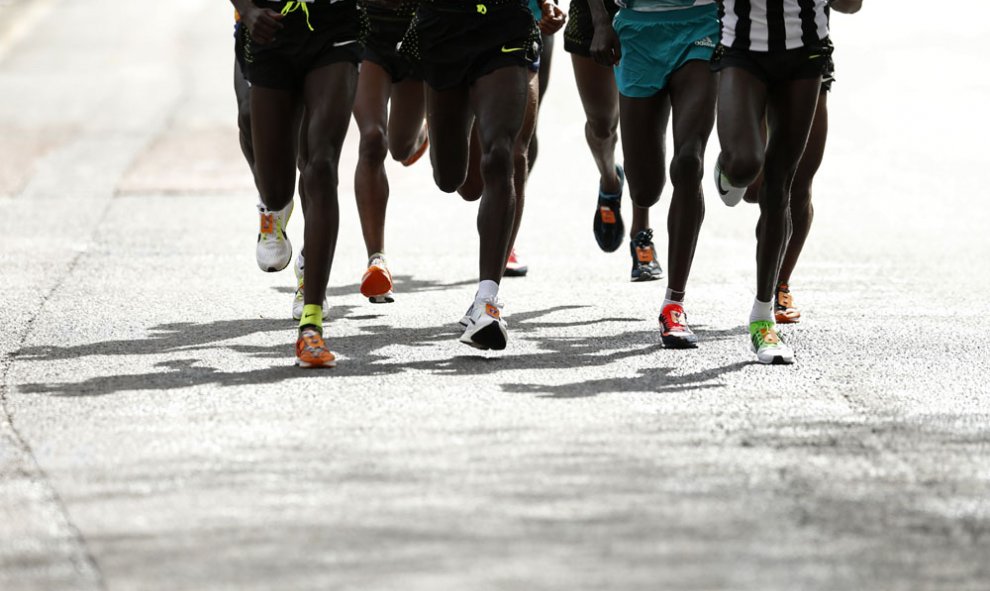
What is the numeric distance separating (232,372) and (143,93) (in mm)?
13872

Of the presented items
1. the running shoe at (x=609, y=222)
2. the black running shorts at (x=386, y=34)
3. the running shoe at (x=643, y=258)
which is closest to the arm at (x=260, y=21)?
the black running shorts at (x=386, y=34)

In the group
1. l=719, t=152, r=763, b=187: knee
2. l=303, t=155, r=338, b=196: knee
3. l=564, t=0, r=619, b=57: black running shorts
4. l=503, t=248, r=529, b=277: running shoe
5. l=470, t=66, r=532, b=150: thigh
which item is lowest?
l=503, t=248, r=529, b=277: running shoe

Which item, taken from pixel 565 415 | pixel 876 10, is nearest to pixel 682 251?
pixel 565 415

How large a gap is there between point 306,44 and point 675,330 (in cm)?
204

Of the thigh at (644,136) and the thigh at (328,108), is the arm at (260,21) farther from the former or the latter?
the thigh at (644,136)

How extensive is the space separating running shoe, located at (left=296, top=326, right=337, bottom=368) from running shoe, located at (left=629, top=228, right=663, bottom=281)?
9.37 feet

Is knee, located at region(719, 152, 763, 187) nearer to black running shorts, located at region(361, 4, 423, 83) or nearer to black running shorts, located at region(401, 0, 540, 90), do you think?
black running shorts, located at region(401, 0, 540, 90)

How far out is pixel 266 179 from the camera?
7.52m

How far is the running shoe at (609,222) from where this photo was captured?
31.8ft

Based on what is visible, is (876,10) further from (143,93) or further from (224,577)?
(224,577)

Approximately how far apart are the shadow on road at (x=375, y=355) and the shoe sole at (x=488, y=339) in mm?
64

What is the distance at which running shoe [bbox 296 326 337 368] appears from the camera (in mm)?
6828

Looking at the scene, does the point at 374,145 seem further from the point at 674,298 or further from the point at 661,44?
the point at 674,298

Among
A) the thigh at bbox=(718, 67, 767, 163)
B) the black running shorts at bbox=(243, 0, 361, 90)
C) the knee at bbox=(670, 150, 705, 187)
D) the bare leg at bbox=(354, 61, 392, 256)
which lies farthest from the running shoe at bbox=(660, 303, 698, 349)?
the bare leg at bbox=(354, 61, 392, 256)
